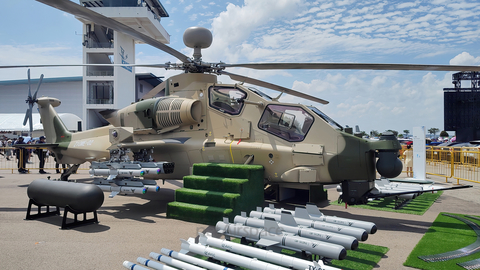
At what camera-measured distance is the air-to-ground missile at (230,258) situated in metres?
3.79

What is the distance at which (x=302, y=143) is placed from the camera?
7102mm

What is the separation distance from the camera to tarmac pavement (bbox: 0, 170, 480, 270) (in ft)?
15.6

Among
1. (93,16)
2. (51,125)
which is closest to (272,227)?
(93,16)

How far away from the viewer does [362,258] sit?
472 centimetres

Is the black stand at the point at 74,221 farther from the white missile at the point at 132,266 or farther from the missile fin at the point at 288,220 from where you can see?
the missile fin at the point at 288,220

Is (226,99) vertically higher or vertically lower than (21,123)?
lower

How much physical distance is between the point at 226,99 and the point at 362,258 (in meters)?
4.86

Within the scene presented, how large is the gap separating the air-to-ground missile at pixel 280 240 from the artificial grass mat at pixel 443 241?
4.62 feet

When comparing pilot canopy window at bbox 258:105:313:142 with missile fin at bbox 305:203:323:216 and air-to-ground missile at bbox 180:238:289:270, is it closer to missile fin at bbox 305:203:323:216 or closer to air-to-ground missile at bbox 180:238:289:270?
missile fin at bbox 305:203:323:216

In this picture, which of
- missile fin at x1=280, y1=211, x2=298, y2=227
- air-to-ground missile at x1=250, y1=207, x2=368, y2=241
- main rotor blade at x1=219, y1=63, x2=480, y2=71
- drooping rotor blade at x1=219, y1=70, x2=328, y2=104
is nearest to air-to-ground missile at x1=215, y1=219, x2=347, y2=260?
missile fin at x1=280, y1=211, x2=298, y2=227

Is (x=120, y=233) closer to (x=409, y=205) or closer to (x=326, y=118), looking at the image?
(x=326, y=118)

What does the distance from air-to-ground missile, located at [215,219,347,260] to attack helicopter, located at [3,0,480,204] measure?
100 inches

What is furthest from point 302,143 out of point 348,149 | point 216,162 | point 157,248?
point 157,248

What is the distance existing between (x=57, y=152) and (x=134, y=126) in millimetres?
3570
